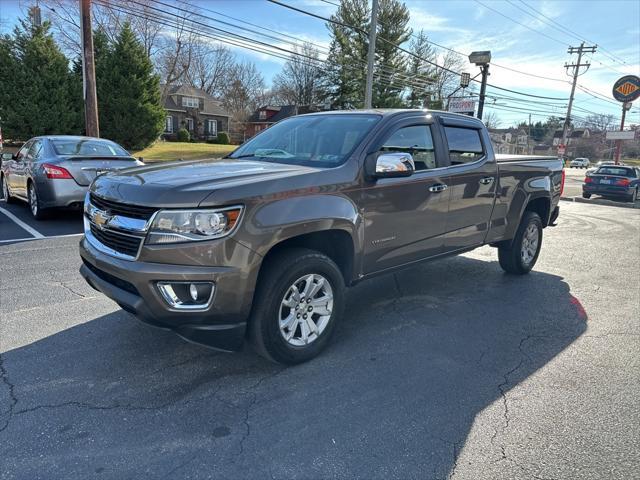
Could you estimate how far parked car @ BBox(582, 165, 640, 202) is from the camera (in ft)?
61.9

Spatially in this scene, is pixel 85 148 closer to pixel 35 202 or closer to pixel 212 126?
pixel 35 202

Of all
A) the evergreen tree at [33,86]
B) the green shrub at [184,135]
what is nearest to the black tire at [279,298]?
the evergreen tree at [33,86]

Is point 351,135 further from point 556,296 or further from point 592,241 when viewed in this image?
point 592,241

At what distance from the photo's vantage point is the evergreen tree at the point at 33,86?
979 inches

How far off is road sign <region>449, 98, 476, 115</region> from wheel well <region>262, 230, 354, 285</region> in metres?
18.6

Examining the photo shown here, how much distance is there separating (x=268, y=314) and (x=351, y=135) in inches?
68.9

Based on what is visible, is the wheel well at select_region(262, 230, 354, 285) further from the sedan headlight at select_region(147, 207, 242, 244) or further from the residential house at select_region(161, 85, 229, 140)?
the residential house at select_region(161, 85, 229, 140)

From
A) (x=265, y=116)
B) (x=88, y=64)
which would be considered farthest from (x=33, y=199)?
(x=265, y=116)

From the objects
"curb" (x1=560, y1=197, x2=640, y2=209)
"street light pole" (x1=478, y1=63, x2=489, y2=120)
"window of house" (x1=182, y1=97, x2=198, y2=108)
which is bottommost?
"curb" (x1=560, y1=197, x2=640, y2=209)

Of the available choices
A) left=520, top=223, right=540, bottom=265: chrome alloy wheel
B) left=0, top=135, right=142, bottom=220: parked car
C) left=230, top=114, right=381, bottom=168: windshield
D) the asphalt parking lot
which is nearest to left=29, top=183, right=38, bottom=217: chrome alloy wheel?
left=0, top=135, right=142, bottom=220: parked car

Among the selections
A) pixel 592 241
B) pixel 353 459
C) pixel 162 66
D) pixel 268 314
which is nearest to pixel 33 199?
pixel 268 314

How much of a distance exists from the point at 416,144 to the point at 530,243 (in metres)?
2.89

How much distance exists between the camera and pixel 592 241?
30.7 ft

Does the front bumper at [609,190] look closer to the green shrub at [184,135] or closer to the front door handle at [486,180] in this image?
the front door handle at [486,180]
